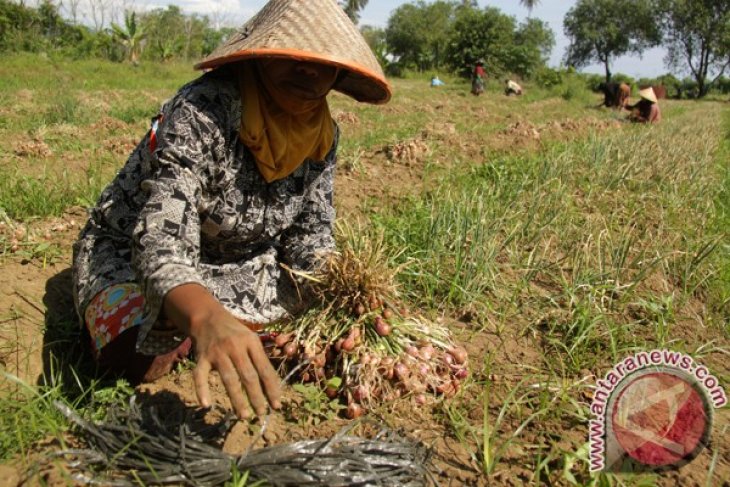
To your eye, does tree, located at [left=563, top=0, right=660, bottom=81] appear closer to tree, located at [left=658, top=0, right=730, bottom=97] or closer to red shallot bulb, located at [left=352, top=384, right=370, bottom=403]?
tree, located at [left=658, top=0, right=730, bottom=97]

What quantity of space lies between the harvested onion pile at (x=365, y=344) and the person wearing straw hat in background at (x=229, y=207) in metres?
0.19

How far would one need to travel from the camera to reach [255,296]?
2018 mm

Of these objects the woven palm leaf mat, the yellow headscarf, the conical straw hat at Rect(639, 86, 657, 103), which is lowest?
the woven palm leaf mat

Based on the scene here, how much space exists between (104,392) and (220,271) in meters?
0.54

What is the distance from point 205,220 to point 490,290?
133 cm

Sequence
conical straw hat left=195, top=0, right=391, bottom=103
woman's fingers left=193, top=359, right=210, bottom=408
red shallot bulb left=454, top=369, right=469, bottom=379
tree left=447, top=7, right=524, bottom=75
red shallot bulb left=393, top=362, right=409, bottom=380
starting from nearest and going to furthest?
woman's fingers left=193, top=359, right=210, bottom=408 < conical straw hat left=195, top=0, right=391, bottom=103 < red shallot bulb left=393, top=362, right=409, bottom=380 < red shallot bulb left=454, top=369, right=469, bottom=379 < tree left=447, top=7, right=524, bottom=75

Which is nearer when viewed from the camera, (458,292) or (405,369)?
(405,369)

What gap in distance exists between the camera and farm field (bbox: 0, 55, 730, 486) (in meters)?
1.51

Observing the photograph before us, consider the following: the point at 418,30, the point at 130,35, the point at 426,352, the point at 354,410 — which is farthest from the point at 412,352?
the point at 418,30

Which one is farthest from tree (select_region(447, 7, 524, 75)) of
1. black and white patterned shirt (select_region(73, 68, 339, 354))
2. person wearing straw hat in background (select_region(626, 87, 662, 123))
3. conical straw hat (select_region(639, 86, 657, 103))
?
black and white patterned shirt (select_region(73, 68, 339, 354))

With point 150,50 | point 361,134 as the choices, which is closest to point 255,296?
point 361,134

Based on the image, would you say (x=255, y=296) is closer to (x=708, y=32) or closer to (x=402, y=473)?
(x=402, y=473)

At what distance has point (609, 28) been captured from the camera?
1565 inches

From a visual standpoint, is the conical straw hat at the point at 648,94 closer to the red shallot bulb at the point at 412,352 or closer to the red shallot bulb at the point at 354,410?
the red shallot bulb at the point at 412,352
